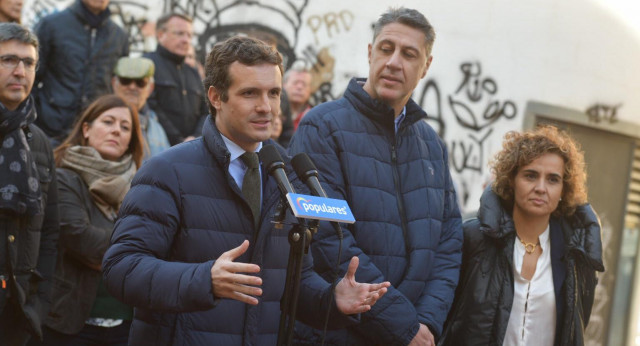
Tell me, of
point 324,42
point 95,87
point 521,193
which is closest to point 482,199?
point 521,193

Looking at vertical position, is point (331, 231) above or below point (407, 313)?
above

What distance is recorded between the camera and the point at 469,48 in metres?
12.2

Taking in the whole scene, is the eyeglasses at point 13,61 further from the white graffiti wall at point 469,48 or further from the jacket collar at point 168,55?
the white graffiti wall at point 469,48

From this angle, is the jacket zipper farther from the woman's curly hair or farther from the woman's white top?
the woman's curly hair

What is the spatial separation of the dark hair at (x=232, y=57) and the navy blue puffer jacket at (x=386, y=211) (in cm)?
95

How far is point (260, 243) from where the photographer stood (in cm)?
371

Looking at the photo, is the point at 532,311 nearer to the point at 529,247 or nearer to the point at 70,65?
the point at 529,247

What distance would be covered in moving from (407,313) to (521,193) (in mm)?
1328

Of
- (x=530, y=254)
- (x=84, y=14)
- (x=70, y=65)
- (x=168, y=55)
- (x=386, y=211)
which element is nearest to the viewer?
(x=386, y=211)

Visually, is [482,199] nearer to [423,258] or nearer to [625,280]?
[423,258]

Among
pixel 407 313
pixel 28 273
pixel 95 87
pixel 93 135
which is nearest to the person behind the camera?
pixel 407 313

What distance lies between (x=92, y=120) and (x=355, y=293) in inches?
121

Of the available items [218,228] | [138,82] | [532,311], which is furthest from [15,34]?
[532,311]

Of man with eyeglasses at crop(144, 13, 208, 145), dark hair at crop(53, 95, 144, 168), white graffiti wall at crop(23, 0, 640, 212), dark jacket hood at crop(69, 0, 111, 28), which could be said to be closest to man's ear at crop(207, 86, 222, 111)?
dark hair at crop(53, 95, 144, 168)
